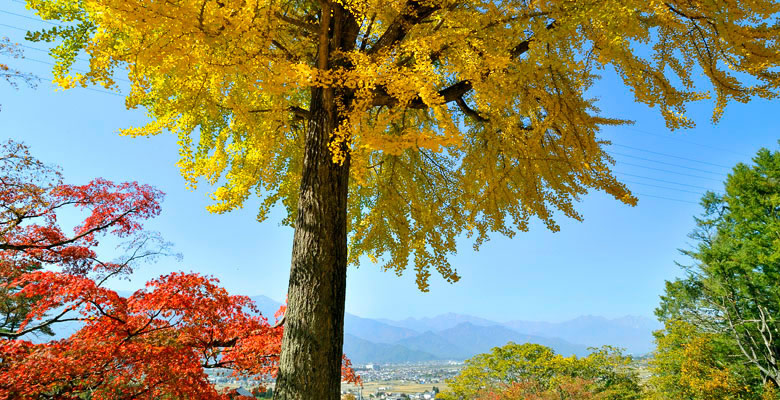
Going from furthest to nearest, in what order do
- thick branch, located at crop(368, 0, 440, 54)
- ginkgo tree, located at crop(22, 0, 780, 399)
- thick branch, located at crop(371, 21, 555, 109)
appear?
1. thick branch, located at crop(371, 21, 555, 109)
2. thick branch, located at crop(368, 0, 440, 54)
3. ginkgo tree, located at crop(22, 0, 780, 399)

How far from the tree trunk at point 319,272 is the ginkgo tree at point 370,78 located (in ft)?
0.04

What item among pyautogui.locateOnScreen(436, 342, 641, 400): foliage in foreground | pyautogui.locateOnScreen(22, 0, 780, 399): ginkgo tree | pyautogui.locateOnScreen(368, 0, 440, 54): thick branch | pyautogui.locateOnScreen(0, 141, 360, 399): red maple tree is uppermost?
pyautogui.locateOnScreen(368, 0, 440, 54): thick branch

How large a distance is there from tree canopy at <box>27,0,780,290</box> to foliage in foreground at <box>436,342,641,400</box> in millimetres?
11759

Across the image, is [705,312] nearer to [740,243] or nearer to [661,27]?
[740,243]

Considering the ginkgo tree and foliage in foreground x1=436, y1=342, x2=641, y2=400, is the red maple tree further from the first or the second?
foliage in foreground x1=436, y1=342, x2=641, y2=400

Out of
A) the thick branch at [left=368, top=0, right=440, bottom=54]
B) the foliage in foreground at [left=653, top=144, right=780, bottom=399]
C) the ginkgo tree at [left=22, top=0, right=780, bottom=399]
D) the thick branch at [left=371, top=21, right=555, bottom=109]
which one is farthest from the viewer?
the foliage in foreground at [left=653, top=144, right=780, bottom=399]

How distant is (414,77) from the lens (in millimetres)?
2748

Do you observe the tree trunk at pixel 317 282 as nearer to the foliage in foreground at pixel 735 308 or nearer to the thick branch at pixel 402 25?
the thick branch at pixel 402 25

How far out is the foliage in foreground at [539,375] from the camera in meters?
15.0

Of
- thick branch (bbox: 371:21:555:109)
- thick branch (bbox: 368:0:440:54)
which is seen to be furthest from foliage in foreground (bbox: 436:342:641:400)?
thick branch (bbox: 368:0:440:54)

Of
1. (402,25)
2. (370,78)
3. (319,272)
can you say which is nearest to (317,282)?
(319,272)

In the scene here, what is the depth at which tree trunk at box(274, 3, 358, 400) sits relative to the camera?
2.94 metres

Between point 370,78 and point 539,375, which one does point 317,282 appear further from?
point 539,375

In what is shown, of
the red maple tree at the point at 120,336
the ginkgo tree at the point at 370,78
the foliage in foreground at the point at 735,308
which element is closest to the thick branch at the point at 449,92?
the ginkgo tree at the point at 370,78
